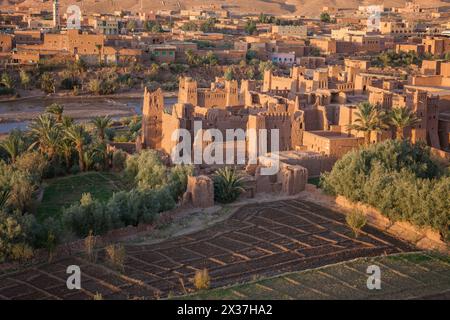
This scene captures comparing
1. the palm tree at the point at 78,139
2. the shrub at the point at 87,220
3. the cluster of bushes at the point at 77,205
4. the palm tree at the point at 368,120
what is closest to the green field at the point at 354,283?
the shrub at the point at 87,220

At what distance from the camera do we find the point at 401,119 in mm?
22812

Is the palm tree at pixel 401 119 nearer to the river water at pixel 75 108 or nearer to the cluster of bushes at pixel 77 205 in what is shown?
the cluster of bushes at pixel 77 205

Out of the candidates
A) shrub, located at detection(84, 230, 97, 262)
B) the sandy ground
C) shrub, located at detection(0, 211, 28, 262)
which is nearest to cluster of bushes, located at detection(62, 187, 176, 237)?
shrub, located at detection(84, 230, 97, 262)

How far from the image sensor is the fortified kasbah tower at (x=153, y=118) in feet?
77.6

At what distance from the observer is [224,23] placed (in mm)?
81312

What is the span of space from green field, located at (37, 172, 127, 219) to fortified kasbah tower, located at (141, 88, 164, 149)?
1.59 m

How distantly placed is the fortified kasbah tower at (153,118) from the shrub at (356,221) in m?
8.34

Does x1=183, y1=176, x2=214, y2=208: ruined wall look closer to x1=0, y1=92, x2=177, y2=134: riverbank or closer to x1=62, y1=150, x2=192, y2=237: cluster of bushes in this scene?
x1=62, y1=150, x2=192, y2=237: cluster of bushes

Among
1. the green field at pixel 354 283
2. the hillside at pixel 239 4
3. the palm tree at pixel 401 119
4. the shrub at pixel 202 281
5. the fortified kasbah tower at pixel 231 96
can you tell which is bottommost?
the green field at pixel 354 283

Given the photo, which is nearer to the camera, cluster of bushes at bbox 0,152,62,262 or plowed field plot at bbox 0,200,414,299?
plowed field plot at bbox 0,200,414,299

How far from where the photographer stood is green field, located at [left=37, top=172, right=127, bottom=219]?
19797mm

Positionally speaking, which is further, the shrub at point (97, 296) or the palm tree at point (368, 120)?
the palm tree at point (368, 120)

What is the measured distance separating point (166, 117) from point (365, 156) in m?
6.18

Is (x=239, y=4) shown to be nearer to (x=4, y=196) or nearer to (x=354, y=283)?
(x=4, y=196)
